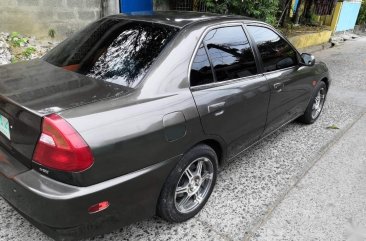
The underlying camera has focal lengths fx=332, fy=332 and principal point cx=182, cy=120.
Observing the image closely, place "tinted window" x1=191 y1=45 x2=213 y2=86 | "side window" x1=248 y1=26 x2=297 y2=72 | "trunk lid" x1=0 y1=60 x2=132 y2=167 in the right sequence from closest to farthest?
"trunk lid" x1=0 y1=60 x2=132 y2=167 → "tinted window" x1=191 y1=45 x2=213 y2=86 → "side window" x1=248 y1=26 x2=297 y2=72

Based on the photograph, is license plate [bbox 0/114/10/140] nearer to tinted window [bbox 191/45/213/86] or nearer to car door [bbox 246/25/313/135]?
tinted window [bbox 191/45/213/86]

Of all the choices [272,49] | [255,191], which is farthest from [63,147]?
[272,49]

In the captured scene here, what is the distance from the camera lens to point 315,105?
15.9 feet

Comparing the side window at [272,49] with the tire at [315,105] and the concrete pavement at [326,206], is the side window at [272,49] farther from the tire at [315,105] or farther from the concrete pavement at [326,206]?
the concrete pavement at [326,206]

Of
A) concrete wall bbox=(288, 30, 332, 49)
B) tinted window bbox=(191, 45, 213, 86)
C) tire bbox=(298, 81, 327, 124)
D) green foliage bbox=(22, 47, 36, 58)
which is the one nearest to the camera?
tinted window bbox=(191, 45, 213, 86)

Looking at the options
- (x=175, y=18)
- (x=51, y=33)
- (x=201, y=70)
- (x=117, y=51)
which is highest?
(x=175, y=18)

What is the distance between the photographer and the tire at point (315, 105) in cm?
462

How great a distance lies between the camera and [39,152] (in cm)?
195

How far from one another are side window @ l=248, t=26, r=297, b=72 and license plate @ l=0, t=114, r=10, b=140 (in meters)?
2.31

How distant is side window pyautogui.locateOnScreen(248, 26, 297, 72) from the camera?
3.37 metres

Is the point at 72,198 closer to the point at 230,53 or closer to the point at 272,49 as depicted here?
the point at 230,53

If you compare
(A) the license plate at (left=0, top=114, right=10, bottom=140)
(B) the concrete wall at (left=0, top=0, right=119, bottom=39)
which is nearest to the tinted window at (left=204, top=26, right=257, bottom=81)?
(A) the license plate at (left=0, top=114, right=10, bottom=140)

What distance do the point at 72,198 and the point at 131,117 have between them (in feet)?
1.92

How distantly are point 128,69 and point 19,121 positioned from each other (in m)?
0.82
